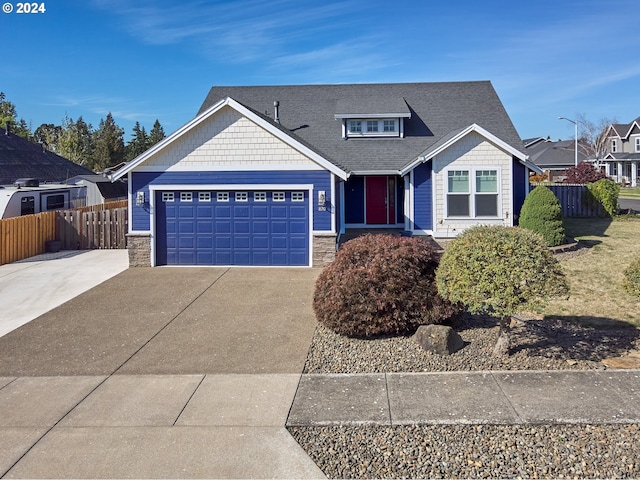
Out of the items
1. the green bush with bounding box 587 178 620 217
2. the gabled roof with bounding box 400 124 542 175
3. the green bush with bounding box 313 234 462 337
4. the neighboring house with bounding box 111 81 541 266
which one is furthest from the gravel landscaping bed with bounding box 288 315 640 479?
the green bush with bounding box 587 178 620 217

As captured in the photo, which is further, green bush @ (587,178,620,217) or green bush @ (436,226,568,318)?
green bush @ (587,178,620,217)

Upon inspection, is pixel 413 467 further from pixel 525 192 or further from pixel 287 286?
pixel 525 192

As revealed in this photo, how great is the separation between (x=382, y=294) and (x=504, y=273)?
222 cm

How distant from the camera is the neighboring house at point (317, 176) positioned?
16.3 m

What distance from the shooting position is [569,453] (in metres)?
5.34

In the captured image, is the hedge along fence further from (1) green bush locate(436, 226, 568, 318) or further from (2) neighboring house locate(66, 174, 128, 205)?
(2) neighboring house locate(66, 174, 128, 205)

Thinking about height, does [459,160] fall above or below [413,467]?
above

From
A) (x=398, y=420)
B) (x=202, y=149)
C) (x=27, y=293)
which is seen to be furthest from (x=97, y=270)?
(x=398, y=420)

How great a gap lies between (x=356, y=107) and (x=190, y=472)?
19.4 meters

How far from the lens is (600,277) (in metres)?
13.6

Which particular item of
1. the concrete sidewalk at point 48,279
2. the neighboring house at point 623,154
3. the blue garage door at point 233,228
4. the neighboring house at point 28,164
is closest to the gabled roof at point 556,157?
the neighboring house at point 623,154

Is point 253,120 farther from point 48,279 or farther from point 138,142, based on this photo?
point 138,142

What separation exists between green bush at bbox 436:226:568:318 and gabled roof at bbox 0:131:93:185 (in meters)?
30.9

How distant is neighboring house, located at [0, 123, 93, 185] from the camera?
33.4m
